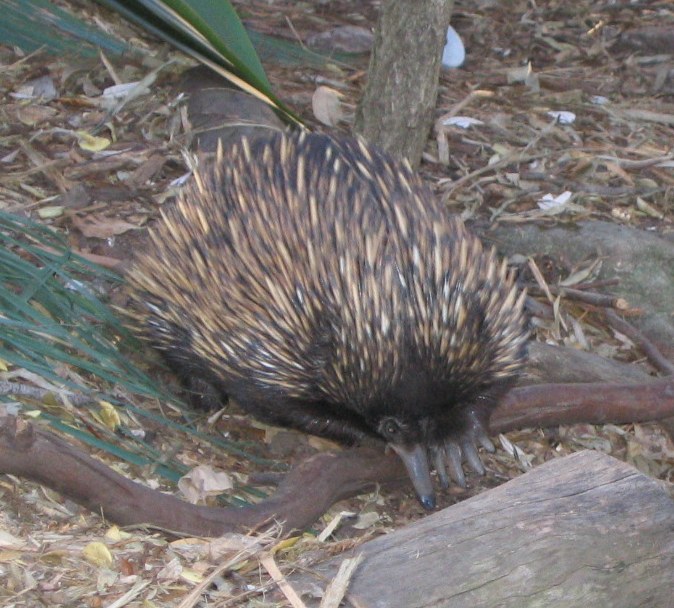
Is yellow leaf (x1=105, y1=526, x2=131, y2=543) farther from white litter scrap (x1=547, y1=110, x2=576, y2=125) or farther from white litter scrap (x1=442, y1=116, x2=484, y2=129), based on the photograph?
white litter scrap (x1=547, y1=110, x2=576, y2=125)

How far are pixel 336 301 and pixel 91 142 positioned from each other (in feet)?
6.08

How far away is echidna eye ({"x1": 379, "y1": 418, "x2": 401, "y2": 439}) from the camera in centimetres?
317

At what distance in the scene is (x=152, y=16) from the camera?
4496 mm

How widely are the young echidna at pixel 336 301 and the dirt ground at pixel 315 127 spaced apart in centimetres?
28

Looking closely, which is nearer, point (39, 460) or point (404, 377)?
point (39, 460)

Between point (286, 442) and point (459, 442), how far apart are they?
23.4 inches

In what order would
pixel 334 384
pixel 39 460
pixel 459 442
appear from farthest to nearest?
pixel 459 442 → pixel 334 384 → pixel 39 460

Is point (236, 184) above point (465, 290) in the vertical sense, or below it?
above

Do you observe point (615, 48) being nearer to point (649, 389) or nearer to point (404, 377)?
point (649, 389)

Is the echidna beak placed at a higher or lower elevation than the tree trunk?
lower

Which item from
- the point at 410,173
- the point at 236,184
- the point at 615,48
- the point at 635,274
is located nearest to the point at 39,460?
the point at 236,184

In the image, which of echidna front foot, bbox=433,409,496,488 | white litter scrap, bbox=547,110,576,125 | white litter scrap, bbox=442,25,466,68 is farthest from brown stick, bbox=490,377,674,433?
white litter scrap, bbox=442,25,466,68

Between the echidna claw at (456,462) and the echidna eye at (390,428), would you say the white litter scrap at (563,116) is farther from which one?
the echidna eye at (390,428)

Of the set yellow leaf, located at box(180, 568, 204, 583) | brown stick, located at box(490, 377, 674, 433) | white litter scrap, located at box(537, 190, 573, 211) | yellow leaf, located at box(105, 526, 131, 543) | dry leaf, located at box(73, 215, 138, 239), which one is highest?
dry leaf, located at box(73, 215, 138, 239)
